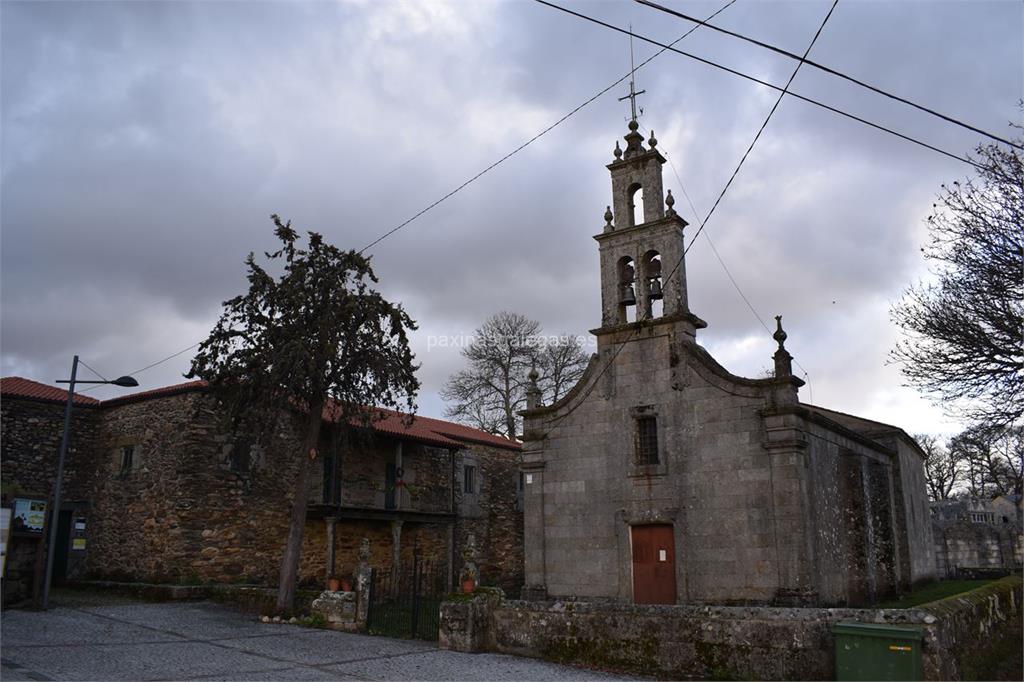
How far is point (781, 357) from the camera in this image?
54.7ft

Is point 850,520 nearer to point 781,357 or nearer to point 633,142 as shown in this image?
point 781,357

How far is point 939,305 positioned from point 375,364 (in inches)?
505

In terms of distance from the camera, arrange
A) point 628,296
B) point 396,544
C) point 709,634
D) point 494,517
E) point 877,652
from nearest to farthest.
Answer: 1. point 877,652
2. point 709,634
3. point 628,296
4. point 396,544
5. point 494,517

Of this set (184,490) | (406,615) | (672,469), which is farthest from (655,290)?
(184,490)

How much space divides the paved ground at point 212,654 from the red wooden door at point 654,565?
564cm

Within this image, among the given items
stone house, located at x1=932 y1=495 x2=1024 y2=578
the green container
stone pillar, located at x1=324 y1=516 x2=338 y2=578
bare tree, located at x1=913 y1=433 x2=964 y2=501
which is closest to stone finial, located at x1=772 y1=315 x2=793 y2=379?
the green container

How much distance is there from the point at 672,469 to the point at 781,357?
341 cm

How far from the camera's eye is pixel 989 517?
49.8 metres

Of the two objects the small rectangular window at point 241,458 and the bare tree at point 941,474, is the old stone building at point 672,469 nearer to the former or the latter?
the small rectangular window at point 241,458

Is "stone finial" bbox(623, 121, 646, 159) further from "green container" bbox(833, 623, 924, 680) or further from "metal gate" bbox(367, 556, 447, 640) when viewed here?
"green container" bbox(833, 623, 924, 680)

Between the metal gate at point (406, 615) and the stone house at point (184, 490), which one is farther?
the stone house at point (184, 490)

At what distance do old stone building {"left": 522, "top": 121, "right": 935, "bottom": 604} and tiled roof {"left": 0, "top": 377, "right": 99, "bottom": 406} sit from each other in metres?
13.9

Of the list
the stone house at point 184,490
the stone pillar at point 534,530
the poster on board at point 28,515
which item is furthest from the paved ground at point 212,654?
the stone pillar at point 534,530

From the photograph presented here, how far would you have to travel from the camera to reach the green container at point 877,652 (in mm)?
8422
